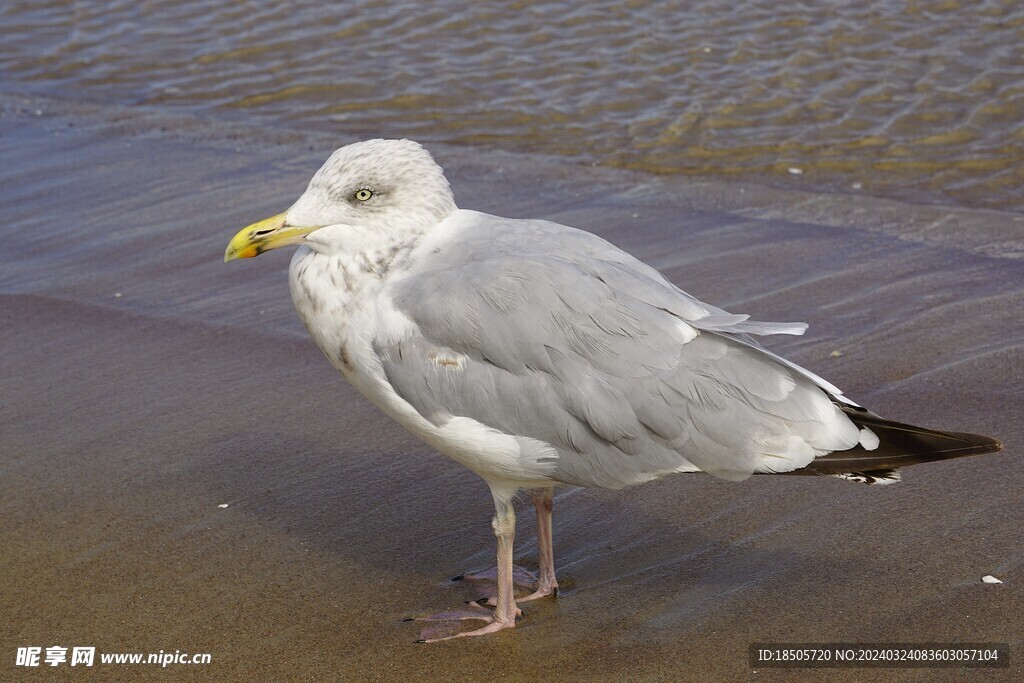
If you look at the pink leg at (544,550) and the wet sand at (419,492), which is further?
the pink leg at (544,550)

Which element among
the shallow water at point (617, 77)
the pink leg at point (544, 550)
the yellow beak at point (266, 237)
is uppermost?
the yellow beak at point (266, 237)

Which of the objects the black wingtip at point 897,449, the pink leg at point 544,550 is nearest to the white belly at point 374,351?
the pink leg at point 544,550

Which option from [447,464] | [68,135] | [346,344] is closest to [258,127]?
[68,135]

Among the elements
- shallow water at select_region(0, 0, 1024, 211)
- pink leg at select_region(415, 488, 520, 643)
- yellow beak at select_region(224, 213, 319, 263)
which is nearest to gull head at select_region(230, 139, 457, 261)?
yellow beak at select_region(224, 213, 319, 263)

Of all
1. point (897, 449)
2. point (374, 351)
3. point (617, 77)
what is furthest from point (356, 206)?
point (617, 77)

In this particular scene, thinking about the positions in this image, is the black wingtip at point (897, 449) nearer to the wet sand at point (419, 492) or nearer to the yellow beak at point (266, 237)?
the wet sand at point (419, 492)

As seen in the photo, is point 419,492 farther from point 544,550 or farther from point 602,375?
point 602,375

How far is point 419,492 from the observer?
461cm

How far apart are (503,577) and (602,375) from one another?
757 mm

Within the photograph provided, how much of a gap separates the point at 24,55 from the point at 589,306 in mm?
8674

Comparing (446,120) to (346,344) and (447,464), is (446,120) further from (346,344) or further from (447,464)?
(346,344)

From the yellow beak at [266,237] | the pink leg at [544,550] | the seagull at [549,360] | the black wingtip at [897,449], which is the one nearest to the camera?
the black wingtip at [897,449]

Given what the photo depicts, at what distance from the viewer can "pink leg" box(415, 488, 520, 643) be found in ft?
12.6

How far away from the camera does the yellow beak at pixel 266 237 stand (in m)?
3.73
